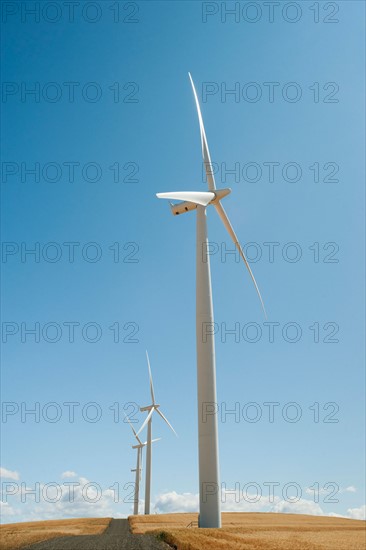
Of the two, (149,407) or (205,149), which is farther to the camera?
(149,407)

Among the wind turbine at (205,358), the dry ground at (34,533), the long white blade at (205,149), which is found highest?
the long white blade at (205,149)

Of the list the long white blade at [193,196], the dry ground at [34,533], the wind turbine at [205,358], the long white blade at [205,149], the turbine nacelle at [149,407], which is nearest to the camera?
the dry ground at [34,533]

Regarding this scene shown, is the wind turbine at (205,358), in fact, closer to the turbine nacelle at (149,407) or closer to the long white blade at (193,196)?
the long white blade at (193,196)

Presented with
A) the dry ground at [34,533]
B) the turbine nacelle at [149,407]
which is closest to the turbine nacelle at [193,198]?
the dry ground at [34,533]

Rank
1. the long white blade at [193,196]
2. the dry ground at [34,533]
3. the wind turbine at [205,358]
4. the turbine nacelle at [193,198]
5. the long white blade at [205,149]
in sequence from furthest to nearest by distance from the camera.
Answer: the long white blade at [205,149] < the turbine nacelle at [193,198] < the long white blade at [193,196] < the wind turbine at [205,358] < the dry ground at [34,533]

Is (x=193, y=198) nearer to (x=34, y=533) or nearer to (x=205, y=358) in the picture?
(x=205, y=358)

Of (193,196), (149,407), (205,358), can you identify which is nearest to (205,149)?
(193,196)

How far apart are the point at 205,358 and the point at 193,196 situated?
1473cm

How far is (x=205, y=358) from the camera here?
3631 cm

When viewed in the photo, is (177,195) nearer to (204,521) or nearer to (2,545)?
(204,521)

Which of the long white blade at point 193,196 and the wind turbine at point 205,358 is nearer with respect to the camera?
the wind turbine at point 205,358

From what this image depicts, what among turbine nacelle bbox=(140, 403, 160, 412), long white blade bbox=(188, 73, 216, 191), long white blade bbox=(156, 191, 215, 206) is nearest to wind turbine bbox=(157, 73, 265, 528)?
long white blade bbox=(156, 191, 215, 206)

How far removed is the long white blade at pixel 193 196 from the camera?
131 ft

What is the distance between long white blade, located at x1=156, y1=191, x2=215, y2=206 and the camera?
131ft
